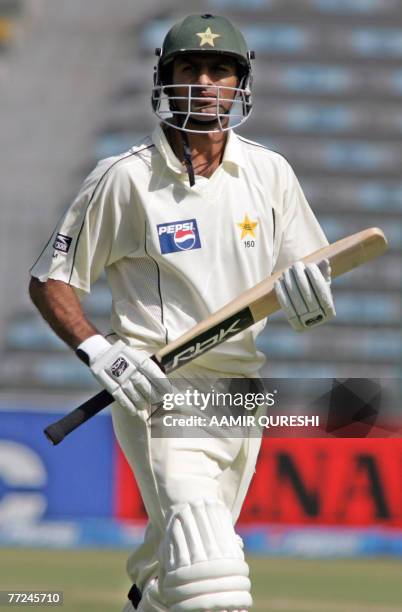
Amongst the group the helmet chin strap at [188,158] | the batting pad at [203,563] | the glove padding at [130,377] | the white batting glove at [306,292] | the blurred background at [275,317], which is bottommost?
the blurred background at [275,317]

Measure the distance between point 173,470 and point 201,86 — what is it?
3.04 ft

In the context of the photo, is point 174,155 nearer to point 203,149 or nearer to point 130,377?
point 203,149

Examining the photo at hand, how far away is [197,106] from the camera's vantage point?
308cm

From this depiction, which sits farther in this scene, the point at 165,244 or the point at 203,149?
the point at 203,149

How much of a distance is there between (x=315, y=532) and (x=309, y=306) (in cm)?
486

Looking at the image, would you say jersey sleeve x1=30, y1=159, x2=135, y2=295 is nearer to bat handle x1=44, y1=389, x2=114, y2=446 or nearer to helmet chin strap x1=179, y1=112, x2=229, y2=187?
helmet chin strap x1=179, y1=112, x2=229, y2=187

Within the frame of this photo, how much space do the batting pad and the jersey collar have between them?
821 mm

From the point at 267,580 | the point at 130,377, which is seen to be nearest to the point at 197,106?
the point at 130,377

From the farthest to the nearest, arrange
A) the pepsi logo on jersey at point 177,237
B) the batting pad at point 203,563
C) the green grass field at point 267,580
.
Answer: the green grass field at point 267,580 → the pepsi logo on jersey at point 177,237 → the batting pad at point 203,563

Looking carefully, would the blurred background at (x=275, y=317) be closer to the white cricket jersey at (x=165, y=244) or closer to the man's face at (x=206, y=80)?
the white cricket jersey at (x=165, y=244)

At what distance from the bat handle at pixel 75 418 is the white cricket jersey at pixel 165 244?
0.56ft

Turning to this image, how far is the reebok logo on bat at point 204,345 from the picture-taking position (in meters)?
2.94

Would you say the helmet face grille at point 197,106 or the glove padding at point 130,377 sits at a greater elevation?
the helmet face grille at point 197,106

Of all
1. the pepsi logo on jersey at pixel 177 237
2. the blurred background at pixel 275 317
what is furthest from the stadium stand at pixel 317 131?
the pepsi logo on jersey at pixel 177 237
